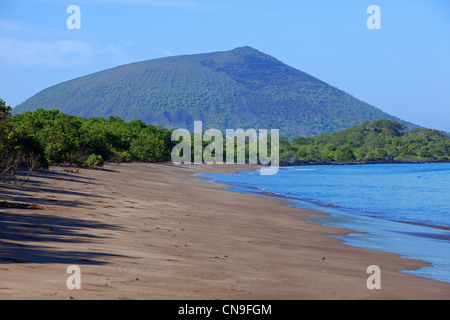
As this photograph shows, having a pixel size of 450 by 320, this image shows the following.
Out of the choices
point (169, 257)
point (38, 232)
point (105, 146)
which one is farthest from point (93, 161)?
point (169, 257)

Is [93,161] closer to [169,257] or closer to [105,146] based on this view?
[105,146]

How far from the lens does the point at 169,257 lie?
443 inches

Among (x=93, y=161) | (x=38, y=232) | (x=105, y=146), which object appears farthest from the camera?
(x=105, y=146)

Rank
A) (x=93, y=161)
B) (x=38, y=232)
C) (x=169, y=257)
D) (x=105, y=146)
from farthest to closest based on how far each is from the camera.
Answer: (x=105, y=146) < (x=93, y=161) < (x=38, y=232) < (x=169, y=257)

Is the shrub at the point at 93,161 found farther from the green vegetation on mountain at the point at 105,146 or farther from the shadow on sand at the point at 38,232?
the shadow on sand at the point at 38,232

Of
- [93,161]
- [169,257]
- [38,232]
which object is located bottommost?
[169,257]

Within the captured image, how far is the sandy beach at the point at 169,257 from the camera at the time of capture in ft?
27.6

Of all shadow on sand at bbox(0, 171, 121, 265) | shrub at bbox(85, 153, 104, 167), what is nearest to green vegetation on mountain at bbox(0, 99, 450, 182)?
shrub at bbox(85, 153, 104, 167)

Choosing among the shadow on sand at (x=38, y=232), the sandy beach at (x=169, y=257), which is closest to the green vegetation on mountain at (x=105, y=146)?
the shadow on sand at (x=38, y=232)

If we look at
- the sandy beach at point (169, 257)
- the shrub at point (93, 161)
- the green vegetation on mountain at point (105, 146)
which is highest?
the green vegetation on mountain at point (105, 146)

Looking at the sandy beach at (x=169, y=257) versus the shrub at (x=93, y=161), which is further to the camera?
the shrub at (x=93, y=161)
